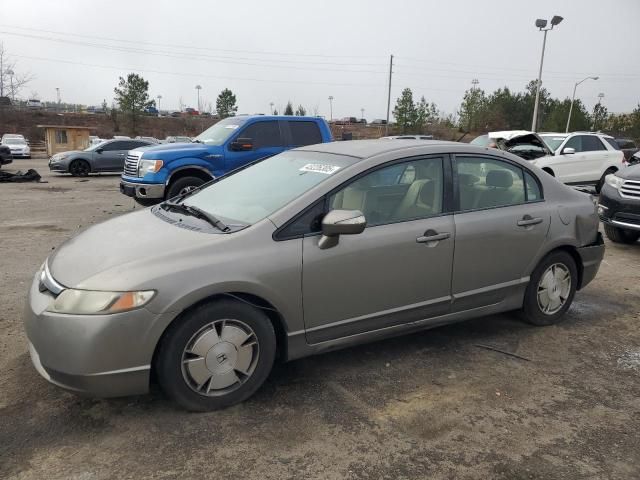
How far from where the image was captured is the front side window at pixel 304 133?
9.85m

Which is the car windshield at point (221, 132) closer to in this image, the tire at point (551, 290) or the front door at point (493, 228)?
the front door at point (493, 228)

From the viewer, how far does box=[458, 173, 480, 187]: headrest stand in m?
3.92

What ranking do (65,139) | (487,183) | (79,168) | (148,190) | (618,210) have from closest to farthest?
(487,183), (618,210), (148,190), (79,168), (65,139)

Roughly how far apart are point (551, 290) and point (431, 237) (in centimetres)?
151

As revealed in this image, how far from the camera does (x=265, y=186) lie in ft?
12.4

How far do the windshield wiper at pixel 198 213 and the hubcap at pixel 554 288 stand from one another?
273 cm

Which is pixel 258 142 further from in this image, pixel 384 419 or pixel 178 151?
pixel 384 419

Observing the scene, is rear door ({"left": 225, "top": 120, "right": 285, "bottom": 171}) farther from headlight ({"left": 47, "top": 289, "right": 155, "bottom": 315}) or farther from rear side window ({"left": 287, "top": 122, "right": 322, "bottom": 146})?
A: headlight ({"left": 47, "top": 289, "right": 155, "bottom": 315})

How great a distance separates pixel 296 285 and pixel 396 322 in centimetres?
88

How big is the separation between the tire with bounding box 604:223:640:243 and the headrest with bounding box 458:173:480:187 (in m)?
5.16

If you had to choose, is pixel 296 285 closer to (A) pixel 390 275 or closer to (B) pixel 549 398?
(A) pixel 390 275

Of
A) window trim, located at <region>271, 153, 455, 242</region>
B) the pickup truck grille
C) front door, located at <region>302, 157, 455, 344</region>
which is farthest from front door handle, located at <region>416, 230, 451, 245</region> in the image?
the pickup truck grille

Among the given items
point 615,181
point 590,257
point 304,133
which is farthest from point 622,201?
point 304,133

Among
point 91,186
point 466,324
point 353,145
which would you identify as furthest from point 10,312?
point 91,186
